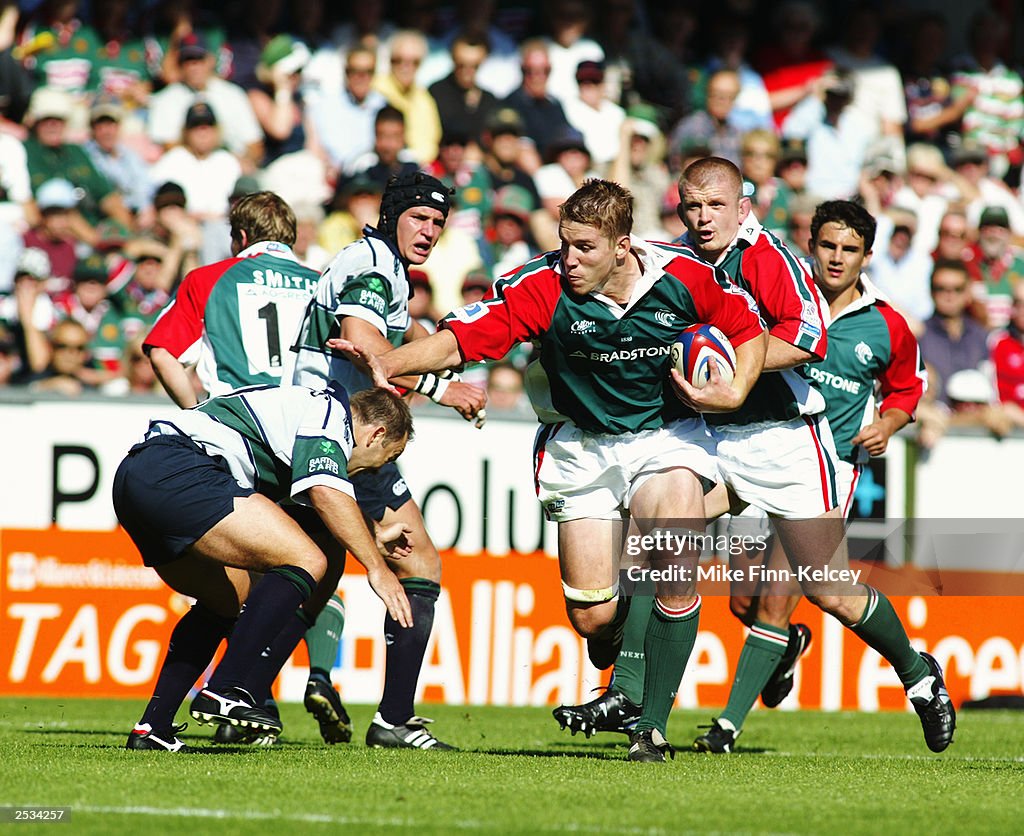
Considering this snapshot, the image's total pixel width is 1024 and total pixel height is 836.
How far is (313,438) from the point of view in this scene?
265 inches

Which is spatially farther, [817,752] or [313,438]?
[817,752]

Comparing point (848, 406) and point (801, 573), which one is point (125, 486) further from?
point (848, 406)

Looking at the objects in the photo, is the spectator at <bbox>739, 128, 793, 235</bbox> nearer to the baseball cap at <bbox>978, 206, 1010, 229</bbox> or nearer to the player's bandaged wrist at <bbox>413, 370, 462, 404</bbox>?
the baseball cap at <bbox>978, 206, 1010, 229</bbox>

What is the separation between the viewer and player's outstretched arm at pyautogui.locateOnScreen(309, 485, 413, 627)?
661cm

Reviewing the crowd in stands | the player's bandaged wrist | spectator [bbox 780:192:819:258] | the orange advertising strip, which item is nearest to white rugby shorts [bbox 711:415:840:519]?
the player's bandaged wrist

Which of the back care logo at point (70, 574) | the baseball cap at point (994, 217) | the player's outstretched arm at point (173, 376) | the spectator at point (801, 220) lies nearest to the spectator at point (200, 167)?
the back care logo at point (70, 574)

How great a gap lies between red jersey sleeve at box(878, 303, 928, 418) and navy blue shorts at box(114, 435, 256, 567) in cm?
377

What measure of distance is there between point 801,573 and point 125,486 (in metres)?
3.14

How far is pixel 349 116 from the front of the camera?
15.3m

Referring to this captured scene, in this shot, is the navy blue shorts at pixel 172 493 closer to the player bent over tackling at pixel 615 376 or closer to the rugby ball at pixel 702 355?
the player bent over tackling at pixel 615 376

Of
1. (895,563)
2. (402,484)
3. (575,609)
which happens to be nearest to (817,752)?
(575,609)

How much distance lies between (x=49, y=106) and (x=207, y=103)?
4.49ft

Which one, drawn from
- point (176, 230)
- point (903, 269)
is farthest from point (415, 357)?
point (903, 269)

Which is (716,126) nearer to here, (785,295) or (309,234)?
(309,234)
